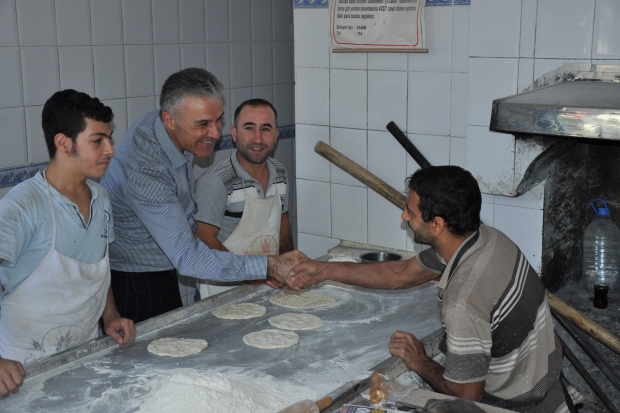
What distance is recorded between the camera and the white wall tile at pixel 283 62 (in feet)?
18.0

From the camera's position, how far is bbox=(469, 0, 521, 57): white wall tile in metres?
3.14

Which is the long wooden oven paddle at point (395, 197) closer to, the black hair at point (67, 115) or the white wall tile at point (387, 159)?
the white wall tile at point (387, 159)

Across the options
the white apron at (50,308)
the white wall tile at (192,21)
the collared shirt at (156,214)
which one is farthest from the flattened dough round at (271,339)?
the white wall tile at (192,21)

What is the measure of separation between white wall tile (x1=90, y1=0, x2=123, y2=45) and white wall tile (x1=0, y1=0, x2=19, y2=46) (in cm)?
50

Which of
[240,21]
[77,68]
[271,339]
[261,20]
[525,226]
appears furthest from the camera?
[261,20]

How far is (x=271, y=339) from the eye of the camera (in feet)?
8.41

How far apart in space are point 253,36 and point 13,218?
3.23 metres

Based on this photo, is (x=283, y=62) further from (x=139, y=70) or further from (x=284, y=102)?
(x=139, y=70)

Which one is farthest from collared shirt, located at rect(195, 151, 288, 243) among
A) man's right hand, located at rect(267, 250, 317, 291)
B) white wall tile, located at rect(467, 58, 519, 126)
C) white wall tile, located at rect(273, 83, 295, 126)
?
white wall tile, located at rect(273, 83, 295, 126)

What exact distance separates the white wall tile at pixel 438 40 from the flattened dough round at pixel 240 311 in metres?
1.59

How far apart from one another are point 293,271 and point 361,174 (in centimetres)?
99

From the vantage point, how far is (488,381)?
7.54ft

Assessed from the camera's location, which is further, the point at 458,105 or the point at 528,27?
the point at 458,105

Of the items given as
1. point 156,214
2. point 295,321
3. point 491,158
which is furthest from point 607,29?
point 156,214
